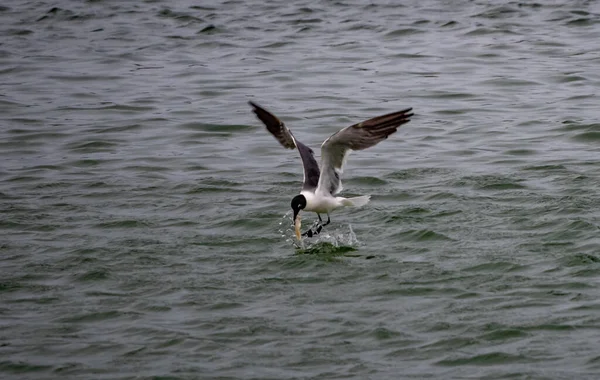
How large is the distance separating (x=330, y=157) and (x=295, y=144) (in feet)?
1.63

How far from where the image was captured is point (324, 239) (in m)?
11.4

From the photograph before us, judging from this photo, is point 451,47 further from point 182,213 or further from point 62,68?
point 182,213

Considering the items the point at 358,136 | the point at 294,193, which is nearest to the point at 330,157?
the point at 358,136

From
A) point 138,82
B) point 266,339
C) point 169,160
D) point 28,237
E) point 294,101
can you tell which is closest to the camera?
point 266,339

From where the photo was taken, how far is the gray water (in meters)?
8.41

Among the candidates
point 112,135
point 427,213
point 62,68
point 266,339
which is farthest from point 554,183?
point 62,68

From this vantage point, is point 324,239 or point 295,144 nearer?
point 295,144

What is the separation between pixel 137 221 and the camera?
1182 centimetres

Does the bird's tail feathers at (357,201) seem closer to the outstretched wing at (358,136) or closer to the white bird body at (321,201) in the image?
the white bird body at (321,201)

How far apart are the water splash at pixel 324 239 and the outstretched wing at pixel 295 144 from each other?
0.52 meters

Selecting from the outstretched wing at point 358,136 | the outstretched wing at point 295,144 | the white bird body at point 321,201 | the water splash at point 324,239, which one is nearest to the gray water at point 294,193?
the water splash at point 324,239

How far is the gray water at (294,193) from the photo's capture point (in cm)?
841

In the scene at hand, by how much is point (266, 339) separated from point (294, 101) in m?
9.28

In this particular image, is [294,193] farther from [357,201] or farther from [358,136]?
[358,136]
